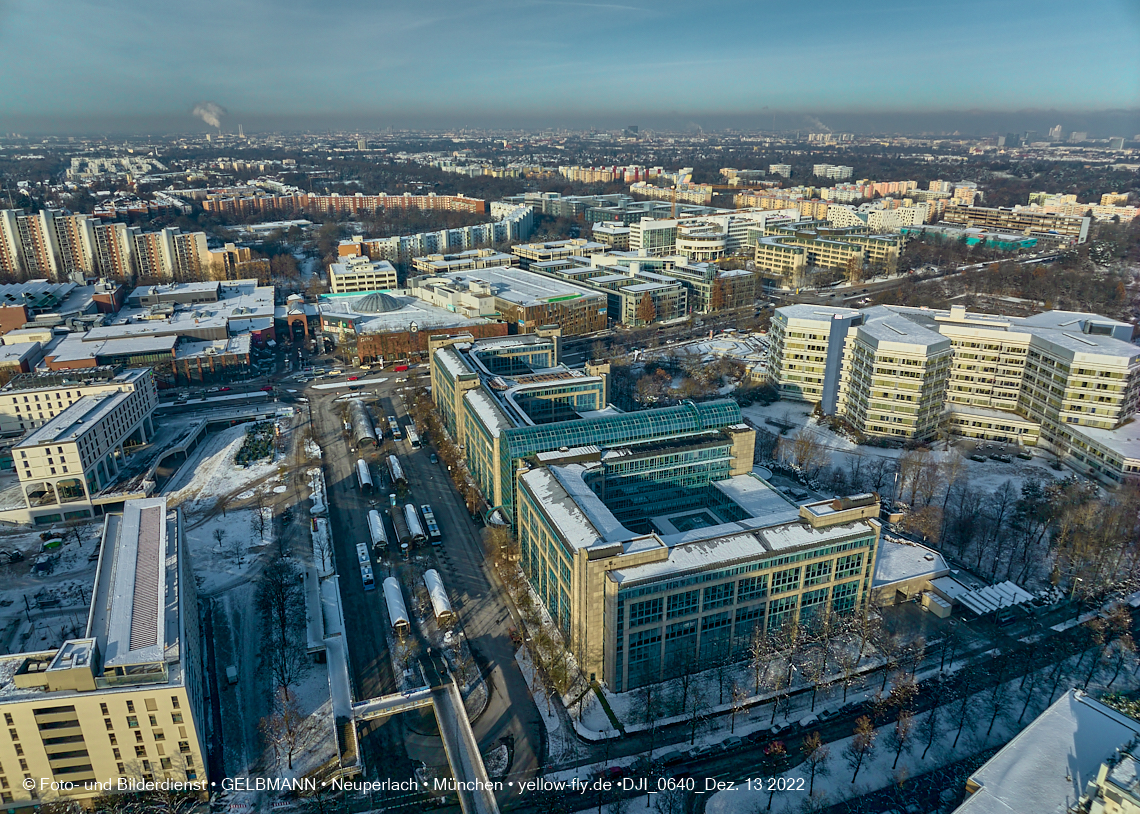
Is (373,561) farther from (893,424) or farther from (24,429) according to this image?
(893,424)

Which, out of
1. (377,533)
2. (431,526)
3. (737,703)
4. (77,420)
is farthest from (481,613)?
(77,420)

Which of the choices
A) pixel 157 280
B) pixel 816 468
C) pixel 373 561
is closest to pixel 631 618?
pixel 373 561

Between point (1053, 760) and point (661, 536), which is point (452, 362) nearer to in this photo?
point (661, 536)

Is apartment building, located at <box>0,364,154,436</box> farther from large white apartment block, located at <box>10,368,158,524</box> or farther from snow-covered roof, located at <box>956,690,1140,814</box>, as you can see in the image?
snow-covered roof, located at <box>956,690,1140,814</box>

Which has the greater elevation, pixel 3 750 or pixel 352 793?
pixel 3 750

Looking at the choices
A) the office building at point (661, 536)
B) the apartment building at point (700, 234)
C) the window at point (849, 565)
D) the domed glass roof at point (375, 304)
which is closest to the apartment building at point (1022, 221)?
the apartment building at point (700, 234)

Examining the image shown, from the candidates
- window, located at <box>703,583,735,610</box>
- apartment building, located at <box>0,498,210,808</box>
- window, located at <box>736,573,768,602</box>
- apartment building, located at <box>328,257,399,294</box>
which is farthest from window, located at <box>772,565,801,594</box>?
apartment building, located at <box>328,257,399,294</box>
